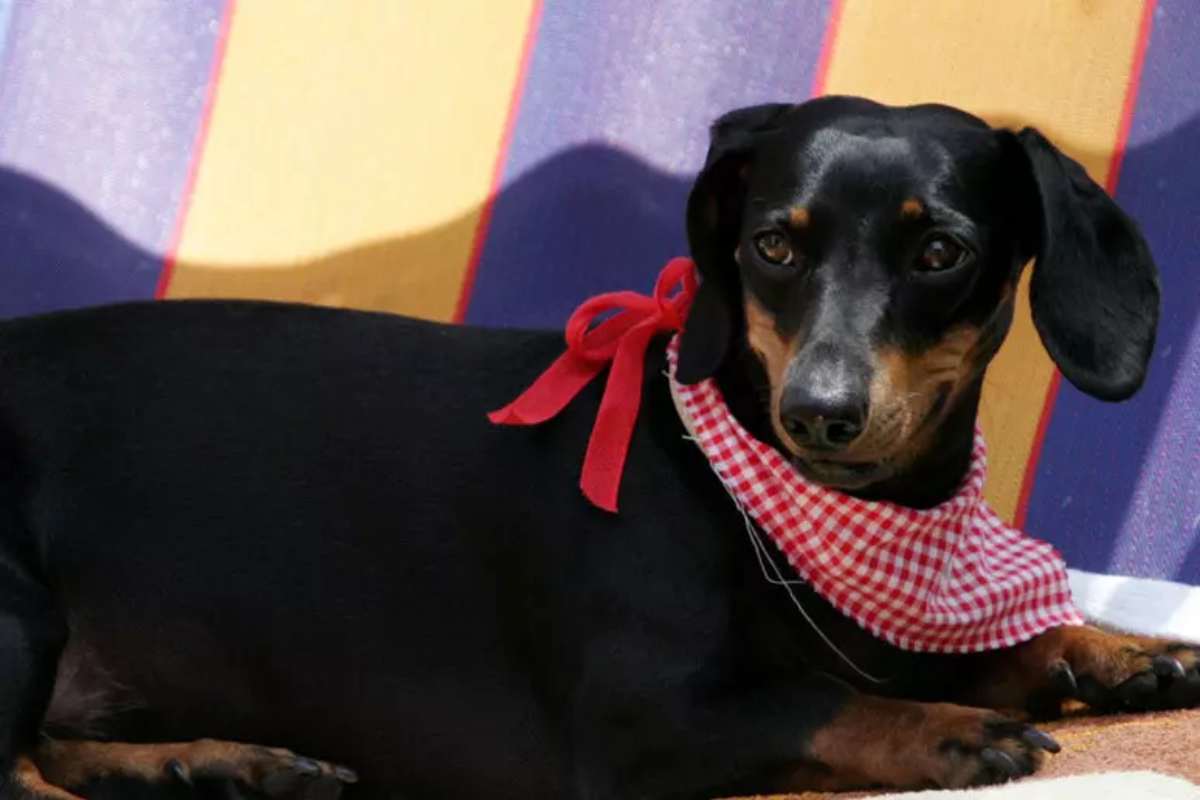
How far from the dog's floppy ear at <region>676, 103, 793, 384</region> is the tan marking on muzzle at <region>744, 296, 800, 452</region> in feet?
0.15

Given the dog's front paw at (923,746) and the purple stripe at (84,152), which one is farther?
the purple stripe at (84,152)

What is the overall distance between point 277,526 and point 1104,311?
3.81ft

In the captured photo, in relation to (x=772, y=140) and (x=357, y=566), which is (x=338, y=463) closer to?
(x=357, y=566)

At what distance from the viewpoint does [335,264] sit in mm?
3713

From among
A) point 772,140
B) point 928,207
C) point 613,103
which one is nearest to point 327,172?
point 613,103

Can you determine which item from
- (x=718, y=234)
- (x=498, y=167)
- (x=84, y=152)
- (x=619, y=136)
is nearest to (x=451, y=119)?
(x=498, y=167)

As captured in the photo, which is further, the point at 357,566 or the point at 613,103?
the point at 613,103

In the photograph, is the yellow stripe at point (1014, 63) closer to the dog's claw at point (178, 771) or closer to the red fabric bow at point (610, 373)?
the red fabric bow at point (610, 373)

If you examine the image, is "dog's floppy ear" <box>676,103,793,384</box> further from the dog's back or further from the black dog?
the dog's back

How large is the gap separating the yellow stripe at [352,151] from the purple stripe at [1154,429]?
116 centimetres

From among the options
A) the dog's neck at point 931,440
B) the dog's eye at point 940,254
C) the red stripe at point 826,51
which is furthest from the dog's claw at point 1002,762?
the red stripe at point 826,51

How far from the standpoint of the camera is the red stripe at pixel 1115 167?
11.6 feet

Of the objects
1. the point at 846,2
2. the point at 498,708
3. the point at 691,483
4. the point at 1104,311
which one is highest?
the point at 846,2

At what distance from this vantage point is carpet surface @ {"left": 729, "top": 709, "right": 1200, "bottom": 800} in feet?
7.52
